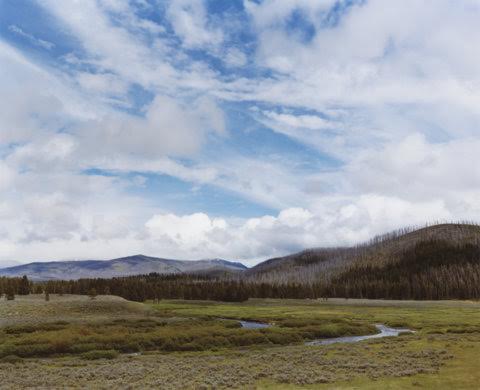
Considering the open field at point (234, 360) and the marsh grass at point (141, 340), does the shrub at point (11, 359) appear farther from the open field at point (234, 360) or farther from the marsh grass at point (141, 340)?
the marsh grass at point (141, 340)

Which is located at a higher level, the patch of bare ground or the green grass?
the green grass

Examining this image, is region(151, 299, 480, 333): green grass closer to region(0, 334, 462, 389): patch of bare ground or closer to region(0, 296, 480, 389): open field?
region(0, 296, 480, 389): open field

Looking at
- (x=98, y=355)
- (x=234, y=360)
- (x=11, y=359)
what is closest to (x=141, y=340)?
(x=98, y=355)

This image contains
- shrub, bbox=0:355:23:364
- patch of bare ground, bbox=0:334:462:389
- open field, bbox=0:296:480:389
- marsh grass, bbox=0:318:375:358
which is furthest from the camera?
marsh grass, bbox=0:318:375:358

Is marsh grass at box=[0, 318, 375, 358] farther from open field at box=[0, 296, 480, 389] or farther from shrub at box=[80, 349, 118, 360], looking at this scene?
shrub at box=[80, 349, 118, 360]

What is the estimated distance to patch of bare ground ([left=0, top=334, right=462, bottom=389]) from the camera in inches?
1346

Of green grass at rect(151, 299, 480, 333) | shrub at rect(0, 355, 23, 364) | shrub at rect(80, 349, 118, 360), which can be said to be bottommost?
shrub at rect(0, 355, 23, 364)

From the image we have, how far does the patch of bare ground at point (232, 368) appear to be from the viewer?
34188mm

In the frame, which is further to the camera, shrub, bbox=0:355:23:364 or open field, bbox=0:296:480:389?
shrub, bbox=0:355:23:364

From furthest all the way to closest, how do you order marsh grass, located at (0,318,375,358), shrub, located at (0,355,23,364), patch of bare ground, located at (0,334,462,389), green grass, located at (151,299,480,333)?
green grass, located at (151,299,480,333)
marsh grass, located at (0,318,375,358)
shrub, located at (0,355,23,364)
patch of bare ground, located at (0,334,462,389)

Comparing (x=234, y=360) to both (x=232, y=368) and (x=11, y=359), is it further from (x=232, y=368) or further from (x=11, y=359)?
(x=11, y=359)

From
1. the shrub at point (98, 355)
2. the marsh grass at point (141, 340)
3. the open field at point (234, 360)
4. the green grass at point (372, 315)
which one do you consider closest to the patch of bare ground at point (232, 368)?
the open field at point (234, 360)

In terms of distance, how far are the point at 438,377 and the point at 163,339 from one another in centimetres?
3508

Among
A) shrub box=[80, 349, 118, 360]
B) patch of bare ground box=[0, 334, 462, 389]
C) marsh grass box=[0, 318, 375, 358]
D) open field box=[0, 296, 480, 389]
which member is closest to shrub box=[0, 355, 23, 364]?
open field box=[0, 296, 480, 389]
